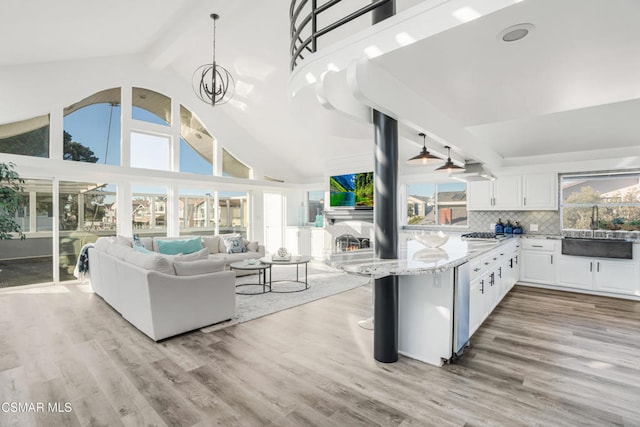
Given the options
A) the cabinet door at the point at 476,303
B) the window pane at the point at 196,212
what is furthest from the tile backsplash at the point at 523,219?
the window pane at the point at 196,212

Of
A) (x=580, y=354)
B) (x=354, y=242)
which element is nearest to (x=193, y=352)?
(x=580, y=354)

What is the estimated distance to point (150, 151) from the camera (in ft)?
22.6

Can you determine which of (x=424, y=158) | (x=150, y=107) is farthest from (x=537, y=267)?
(x=150, y=107)

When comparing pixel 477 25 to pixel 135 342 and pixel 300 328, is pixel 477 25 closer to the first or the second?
pixel 300 328

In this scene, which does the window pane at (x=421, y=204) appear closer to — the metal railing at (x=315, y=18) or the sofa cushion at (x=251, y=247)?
the sofa cushion at (x=251, y=247)

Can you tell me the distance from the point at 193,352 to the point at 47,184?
4.70 meters

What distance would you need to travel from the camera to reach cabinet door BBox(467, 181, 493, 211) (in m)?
6.12

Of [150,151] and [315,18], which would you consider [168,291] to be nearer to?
[315,18]

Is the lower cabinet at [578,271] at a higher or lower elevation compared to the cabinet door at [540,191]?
lower

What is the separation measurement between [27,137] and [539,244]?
8.63m

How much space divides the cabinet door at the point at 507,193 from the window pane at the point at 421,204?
1.44 m

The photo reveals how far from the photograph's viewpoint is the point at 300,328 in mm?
3646

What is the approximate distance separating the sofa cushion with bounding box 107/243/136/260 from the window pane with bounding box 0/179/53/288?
2171 millimetres

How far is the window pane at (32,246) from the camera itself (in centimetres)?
537
